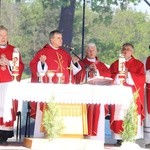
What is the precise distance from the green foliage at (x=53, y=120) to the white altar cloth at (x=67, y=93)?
46cm

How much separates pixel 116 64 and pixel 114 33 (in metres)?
18.6

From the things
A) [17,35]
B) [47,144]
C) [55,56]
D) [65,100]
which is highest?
[17,35]

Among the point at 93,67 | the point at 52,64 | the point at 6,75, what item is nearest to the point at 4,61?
the point at 6,75

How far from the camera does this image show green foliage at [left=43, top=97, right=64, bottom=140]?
798 centimetres

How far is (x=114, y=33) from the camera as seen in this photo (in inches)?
1135

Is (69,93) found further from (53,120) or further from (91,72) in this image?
(91,72)

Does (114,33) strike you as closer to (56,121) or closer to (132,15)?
(132,15)

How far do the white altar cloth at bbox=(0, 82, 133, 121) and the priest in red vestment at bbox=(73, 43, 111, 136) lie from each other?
82 cm

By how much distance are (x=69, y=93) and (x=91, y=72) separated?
1.46 metres

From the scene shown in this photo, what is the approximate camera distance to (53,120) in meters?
8.00

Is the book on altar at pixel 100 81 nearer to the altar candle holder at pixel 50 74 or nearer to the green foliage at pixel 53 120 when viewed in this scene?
the altar candle holder at pixel 50 74

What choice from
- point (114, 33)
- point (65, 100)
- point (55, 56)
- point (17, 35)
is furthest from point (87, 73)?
point (114, 33)

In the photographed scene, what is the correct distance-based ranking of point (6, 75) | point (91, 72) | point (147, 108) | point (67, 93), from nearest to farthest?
point (67, 93), point (6, 75), point (91, 72), point (147, 108)

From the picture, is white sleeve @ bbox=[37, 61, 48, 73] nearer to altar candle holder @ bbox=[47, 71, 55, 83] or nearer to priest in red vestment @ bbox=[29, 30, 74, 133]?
priest in red vestment @ bbox=[29, 30, 74, 133]
